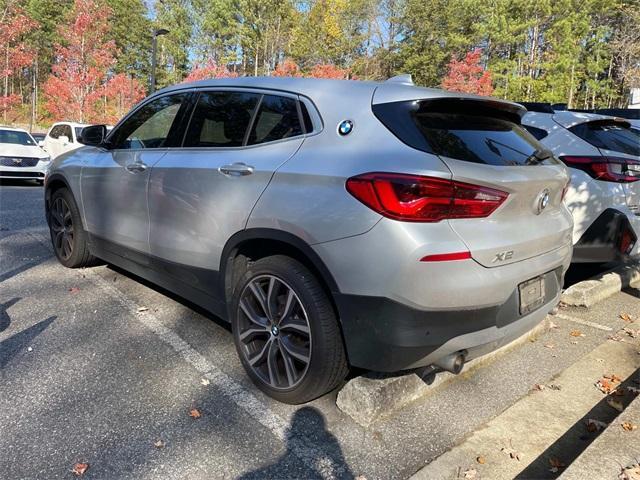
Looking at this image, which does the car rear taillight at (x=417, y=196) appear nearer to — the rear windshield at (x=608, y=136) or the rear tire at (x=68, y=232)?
the rear windshield at (x=608, y=136)

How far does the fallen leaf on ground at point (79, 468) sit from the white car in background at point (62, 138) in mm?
14615

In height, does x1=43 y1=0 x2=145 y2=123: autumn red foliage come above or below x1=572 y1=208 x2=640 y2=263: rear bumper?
above

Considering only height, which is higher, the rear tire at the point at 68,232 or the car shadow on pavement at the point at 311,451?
the rear tire at the point at 68,232

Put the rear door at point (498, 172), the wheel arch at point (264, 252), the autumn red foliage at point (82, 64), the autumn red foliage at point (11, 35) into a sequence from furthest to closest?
the autumn red foliage at point (82, 64), the autumn red foliage at point (11, 35), the wheel arch at point (264, 252), the rear door at point (498, 172)

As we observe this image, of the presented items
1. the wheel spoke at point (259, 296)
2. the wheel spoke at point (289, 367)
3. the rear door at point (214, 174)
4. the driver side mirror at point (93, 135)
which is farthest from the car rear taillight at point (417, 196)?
the driver side mirror at point (93, 135)

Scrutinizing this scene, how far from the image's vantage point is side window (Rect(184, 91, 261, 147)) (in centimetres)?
294

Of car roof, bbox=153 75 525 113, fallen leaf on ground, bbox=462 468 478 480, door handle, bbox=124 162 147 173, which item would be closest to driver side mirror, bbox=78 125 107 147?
door handle, bbox=124 162 147 173

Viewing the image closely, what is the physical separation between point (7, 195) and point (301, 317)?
983cm

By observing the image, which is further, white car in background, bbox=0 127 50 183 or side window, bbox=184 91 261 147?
white car in background, bbox=0 127 50 183

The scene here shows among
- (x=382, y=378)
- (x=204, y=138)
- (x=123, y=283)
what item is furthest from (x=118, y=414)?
(x=123, y=283)

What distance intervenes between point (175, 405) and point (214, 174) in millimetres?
1331

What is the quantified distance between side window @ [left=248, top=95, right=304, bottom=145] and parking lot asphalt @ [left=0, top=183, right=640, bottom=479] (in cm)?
148

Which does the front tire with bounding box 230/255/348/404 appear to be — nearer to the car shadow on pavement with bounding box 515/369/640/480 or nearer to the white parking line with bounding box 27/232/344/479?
the white parking line with bounding box 27/232/344/479

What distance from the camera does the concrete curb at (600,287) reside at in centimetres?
455
